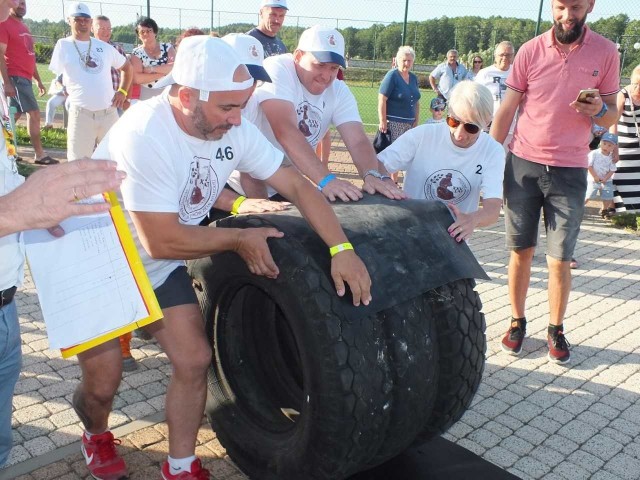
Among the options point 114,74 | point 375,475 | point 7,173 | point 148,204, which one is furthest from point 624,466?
point 114,74

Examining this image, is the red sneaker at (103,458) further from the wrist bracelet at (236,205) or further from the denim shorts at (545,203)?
the denim shorts at (545,203)

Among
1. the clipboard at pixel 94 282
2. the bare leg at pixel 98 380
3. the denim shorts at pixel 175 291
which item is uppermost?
the clipboard at pixel 94 282

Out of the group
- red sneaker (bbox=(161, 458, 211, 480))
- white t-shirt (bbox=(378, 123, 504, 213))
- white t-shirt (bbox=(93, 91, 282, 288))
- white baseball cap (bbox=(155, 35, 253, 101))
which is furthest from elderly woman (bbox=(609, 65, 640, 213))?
red sneaker (bbox=(161, 458, 211, 480))

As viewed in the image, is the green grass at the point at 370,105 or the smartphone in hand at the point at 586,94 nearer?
the smartphone in hand at the point at 586,94

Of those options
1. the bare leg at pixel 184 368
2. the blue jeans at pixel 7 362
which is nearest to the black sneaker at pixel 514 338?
the bare leg at pixel 184 368

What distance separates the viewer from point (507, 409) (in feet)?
12.8

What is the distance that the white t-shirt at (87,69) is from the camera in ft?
26.1

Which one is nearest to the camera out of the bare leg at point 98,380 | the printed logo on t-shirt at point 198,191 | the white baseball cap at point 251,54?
the printed logo on t-shirt at point 198,191

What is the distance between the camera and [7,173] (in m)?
2.27

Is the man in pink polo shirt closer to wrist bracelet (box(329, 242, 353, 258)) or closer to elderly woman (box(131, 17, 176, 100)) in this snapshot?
wrist bracelet (box(329, 242, 353, 258))

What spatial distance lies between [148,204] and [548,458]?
2.37 metres

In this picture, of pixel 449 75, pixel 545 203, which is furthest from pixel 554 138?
pixel 449 75

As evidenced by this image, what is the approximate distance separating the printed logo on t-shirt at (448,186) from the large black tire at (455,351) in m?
1.05

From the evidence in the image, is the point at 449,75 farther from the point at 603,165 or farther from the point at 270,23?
the point at 270,23
